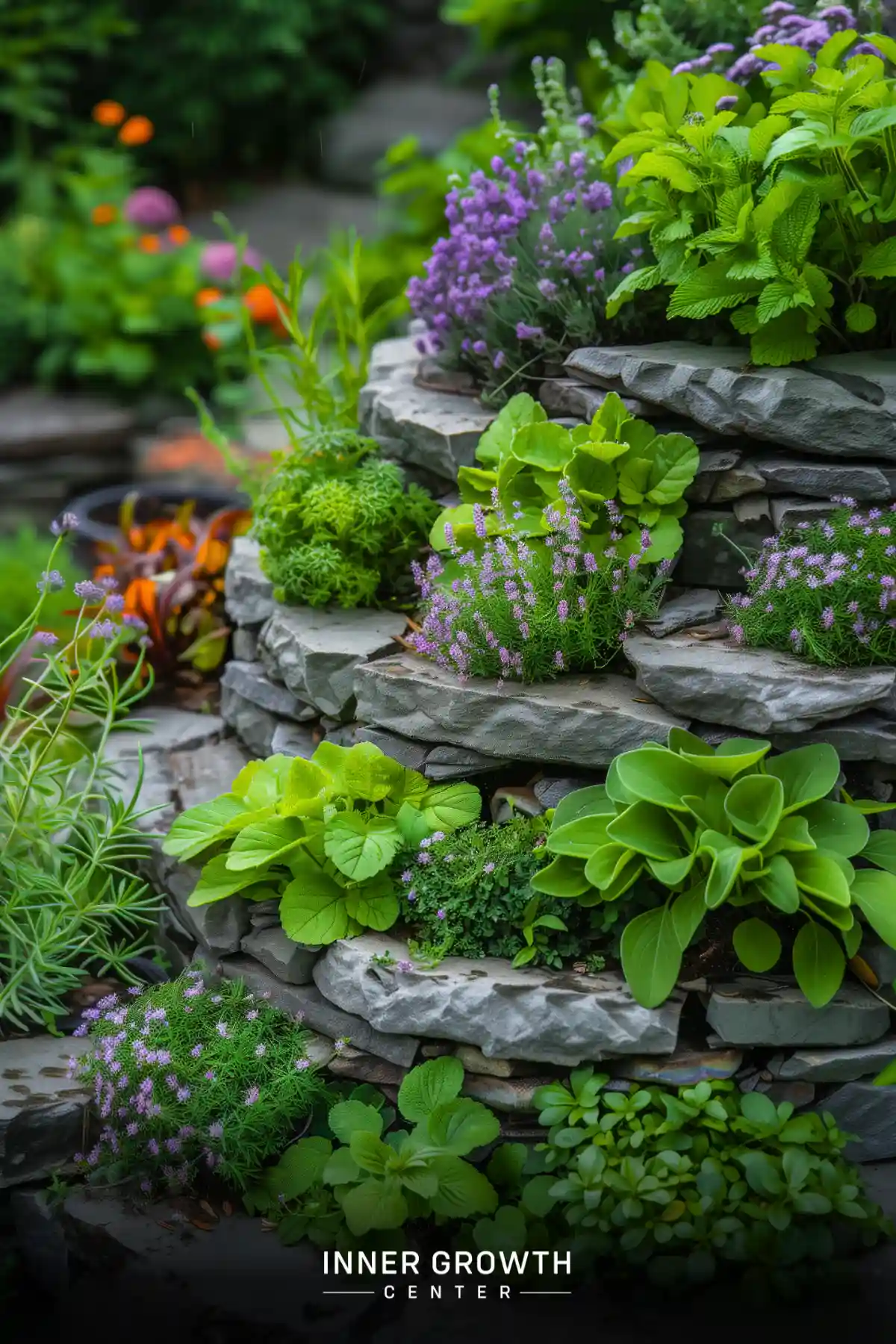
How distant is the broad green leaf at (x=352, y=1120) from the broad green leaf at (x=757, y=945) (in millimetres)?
885

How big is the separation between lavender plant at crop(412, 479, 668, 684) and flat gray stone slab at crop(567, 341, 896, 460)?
346mm

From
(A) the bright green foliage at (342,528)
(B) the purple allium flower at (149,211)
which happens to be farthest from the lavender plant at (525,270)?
(B) the purple allium flower at (149,211)

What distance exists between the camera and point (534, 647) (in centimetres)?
303

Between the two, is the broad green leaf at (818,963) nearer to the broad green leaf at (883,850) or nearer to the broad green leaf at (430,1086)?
the broad green leaf at (883,850)

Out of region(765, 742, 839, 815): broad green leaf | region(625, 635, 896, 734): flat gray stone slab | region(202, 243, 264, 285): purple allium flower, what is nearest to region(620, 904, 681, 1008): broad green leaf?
region(765, 742, 839, 815): broad green leaf

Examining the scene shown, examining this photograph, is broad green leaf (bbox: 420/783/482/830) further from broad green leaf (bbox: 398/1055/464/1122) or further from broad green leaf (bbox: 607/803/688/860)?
broad green leaf (bbox: 398/1055/464/1122)

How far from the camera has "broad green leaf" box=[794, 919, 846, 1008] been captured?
2666 millimetres

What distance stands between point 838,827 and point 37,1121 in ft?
6.46

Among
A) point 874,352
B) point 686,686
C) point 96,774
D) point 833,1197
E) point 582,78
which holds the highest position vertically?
point 582,78

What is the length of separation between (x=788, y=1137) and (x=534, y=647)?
1.22 meters

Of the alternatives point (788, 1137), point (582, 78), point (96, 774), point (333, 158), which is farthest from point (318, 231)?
point (788, 1137)

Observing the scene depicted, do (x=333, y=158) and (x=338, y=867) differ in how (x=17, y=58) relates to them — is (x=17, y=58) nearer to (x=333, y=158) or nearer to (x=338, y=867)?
(x=333, y=158)

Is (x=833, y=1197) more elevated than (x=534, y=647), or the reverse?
(x=534, y=647)

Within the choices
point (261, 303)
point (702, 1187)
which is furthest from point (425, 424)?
point (261, 303)
